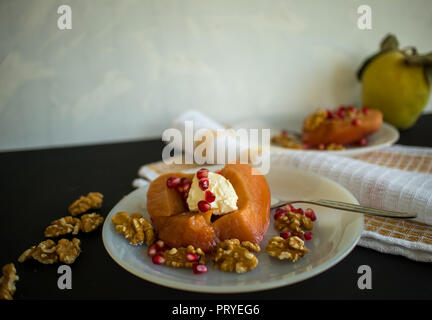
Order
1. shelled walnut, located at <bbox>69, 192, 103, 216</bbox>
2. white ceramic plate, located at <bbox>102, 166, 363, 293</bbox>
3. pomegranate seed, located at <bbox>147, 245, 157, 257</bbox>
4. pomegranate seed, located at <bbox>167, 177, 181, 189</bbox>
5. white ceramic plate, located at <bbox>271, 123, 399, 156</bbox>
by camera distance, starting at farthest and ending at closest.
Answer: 1. white ceramic plate, located at <bbox>271, 123, 399, 156</bbox>
2. shelled walnut, located at <bbox>69, 192, 103, 216</bbox>
3. pomegranate seed, located at <bbox>167, 177, 181, 189</bbox>
4. pomegranate seed, located at <bbox>147, 245, 157, 257</bbox>
5. white ceramic plate, located at <bbox>102, 166, 363, 293</bbox>

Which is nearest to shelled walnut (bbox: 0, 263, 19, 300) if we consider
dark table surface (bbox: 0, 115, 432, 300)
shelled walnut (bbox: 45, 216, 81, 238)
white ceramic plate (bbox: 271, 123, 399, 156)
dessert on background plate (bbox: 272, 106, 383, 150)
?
dark table surface (bbox: 0, 115, 432, 300)

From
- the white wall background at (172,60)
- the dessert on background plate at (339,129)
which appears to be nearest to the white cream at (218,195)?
the dessert on background plate at (339,129)

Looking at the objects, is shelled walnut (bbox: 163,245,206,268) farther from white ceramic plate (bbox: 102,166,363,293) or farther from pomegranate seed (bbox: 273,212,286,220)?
pomegranate seed (bbox: 273,212,286,220)

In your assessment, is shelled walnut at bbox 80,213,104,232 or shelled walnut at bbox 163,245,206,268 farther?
→ shelled walnut at bbox 80,213,104,232

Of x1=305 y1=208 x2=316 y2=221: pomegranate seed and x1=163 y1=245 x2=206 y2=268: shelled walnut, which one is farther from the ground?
x1=305 y1=208 x2=316 y2=221: pomegranate seed

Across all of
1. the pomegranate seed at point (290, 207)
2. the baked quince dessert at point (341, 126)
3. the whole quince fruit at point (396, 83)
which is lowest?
the pomegranate seed at point (290, 207)

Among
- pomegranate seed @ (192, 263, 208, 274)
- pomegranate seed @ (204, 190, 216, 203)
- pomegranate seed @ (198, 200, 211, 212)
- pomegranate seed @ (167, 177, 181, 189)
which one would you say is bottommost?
pomegranate seed @ (192, 263, 208, 274)

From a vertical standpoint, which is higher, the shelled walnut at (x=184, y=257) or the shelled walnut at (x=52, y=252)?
the shelled walnut at (x=184, y=257)

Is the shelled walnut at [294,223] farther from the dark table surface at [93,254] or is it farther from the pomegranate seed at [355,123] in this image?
the pomegranate seed at [355,123]
